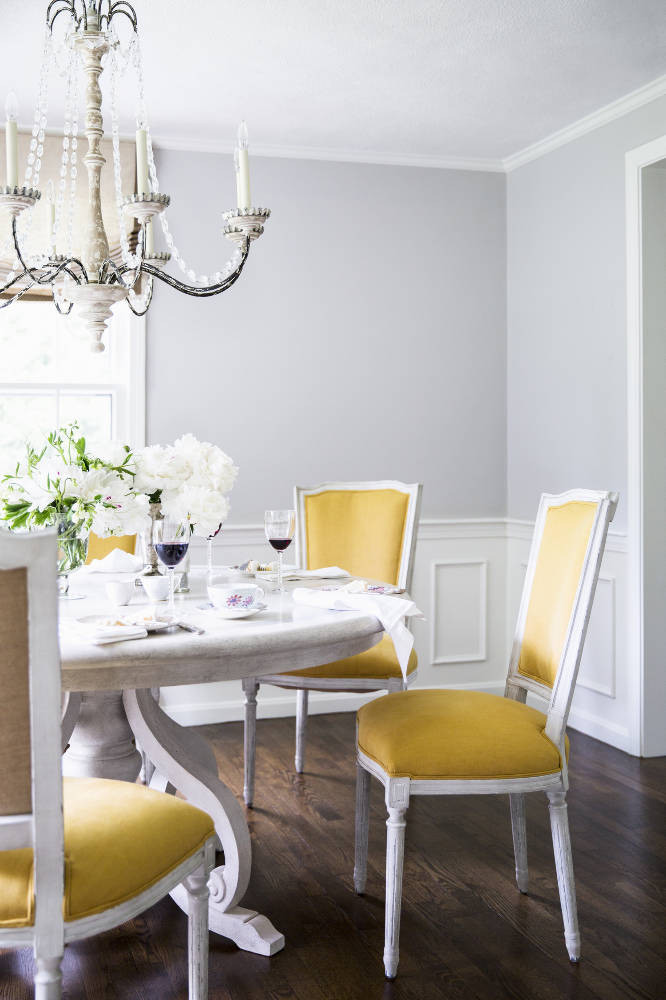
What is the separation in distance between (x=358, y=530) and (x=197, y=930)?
189cm

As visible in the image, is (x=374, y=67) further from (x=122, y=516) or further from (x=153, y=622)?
(x=153, y=622)

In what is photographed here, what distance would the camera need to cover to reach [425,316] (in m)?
4.45

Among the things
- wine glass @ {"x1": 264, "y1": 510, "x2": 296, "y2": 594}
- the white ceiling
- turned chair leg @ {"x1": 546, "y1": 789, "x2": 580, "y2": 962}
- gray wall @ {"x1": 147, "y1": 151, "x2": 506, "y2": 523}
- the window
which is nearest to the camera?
turned chair leg @ {"x1": 546, "y1": 789, "x2": 580, "y2": 962}

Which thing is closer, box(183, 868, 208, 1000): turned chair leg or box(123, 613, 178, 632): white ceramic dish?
box(183, 868, 208, 1000): turned chair leg

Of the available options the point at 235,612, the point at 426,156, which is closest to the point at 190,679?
the point at 235,612

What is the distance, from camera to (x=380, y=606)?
82.0 inches

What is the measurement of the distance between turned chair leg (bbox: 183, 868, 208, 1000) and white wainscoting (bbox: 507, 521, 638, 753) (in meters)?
2.42

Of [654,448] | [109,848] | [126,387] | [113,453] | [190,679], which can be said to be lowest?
[109,848]

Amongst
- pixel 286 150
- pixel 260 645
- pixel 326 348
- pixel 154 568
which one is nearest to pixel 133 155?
pixel 286 150

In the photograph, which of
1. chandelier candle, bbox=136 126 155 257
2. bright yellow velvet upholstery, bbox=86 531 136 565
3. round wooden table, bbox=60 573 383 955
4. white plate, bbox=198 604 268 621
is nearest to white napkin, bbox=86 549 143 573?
round wooden table, bbox=60 573 383 955

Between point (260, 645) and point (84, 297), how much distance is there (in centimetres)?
101

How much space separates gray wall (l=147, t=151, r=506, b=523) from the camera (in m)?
4.12

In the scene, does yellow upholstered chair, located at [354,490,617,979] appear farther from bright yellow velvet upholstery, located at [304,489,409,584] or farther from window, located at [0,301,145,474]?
window, located at [0,301,145,474]

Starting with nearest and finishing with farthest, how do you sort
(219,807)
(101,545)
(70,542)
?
(70,542), (219,807), (101,545)
